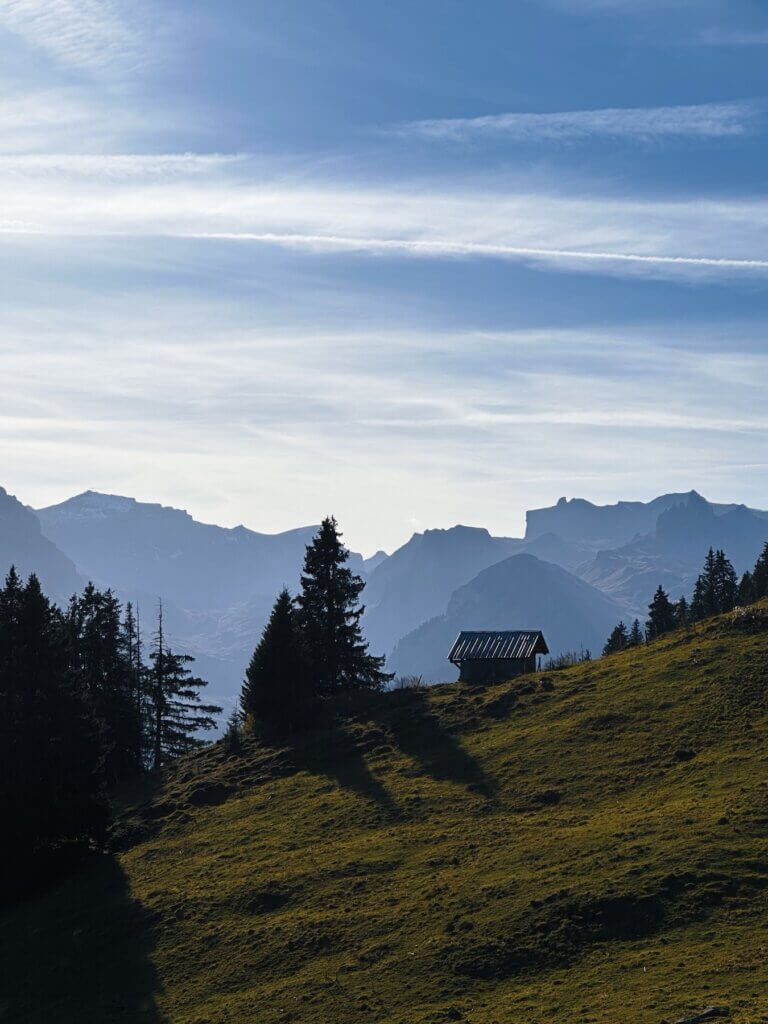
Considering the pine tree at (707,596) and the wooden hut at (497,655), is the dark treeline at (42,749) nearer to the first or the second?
the wooden hut at (497,655)

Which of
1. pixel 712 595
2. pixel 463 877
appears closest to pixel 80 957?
pixel 463 877

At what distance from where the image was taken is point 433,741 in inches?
2677

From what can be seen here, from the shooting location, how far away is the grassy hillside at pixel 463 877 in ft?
117

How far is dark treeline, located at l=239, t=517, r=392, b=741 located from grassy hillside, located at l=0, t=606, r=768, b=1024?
790cm

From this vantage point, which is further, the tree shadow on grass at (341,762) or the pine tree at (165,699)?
the pine tree at (165,699)

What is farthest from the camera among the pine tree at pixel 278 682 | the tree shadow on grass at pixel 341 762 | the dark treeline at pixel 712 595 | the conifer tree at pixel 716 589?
the conifer tree at pixel 716 589

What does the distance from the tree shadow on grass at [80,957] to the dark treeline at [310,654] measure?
2424 cm

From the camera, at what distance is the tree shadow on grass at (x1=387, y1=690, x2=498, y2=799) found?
58469mm

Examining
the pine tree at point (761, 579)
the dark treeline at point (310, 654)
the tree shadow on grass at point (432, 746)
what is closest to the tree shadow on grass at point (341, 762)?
the tree shadow on grass at point (432, 746)

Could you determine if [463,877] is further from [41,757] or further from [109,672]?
[109,672]

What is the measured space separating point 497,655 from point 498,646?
4.42 ft

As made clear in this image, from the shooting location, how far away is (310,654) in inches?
3413

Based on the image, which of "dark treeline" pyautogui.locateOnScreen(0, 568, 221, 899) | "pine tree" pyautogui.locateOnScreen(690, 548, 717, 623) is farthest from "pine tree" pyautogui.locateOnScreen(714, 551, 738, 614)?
"dark treeline" pyautogui.locateOnScreen(0, 568, 221, 899)

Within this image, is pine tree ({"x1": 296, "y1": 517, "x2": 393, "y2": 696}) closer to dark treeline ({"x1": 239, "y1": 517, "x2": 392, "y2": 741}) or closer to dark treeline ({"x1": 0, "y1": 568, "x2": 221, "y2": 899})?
dark treeline ({"x1": 239, "y1": 517, "x2": 392, "y2": 741})
